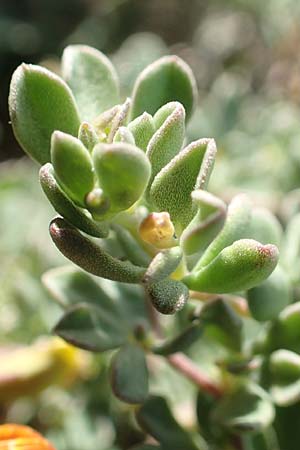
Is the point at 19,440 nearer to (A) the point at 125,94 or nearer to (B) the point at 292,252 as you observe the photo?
(B) the point at 292,252

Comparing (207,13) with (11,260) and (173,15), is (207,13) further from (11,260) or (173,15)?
(11,260)

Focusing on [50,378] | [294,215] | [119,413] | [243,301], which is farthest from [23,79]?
[119,413]

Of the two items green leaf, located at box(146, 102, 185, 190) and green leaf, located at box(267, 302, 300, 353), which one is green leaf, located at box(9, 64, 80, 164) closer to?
green leaf, located at box(146, 102, 185, 190)

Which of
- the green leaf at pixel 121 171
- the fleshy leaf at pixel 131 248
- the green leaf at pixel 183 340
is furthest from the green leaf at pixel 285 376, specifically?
the green leaf at pixel 121 171

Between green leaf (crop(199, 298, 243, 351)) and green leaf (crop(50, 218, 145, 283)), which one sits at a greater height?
green leaf (crop(50, 218, 145, 283))

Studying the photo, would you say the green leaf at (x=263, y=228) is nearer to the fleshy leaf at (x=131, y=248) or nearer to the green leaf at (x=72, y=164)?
the fleshy leaf at (x=131, y=248)

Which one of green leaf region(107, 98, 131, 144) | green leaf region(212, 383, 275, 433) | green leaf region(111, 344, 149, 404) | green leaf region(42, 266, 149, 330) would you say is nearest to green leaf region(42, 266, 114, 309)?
green leaf region(42, 266, 149, 330)
